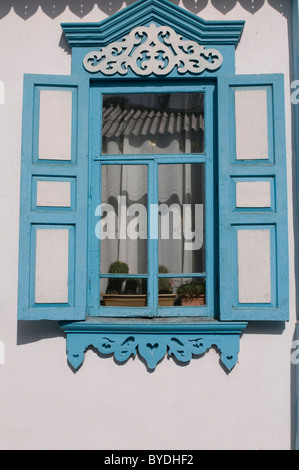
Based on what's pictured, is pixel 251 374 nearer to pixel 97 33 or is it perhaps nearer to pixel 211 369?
pixel 211 369

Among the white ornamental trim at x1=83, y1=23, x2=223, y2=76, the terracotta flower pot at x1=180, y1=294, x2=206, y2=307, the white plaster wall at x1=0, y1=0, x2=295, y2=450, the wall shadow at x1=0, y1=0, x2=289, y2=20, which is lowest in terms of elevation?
the white plaster wall at x1=0, y1=0, x2=295, y2=450

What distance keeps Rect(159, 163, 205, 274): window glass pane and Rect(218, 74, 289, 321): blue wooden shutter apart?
22 centimetres

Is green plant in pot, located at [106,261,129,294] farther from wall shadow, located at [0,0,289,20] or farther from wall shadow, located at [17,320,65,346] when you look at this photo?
wall shadow, located at [0,0,289,20]

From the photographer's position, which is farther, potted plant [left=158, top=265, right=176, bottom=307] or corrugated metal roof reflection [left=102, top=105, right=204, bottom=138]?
corrugated metal roof reflection [left=102, top=105, right=204, bottom=138]

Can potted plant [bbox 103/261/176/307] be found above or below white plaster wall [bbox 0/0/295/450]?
above

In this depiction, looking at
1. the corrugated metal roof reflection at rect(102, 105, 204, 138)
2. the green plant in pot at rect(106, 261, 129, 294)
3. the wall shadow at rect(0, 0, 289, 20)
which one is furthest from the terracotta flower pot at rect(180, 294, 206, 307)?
the wall shadow at rect(0, 0, 289, 20)

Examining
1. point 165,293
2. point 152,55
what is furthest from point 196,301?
point 152,55

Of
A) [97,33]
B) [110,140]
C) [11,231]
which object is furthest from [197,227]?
[97,33]

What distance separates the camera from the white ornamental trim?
3344 mm

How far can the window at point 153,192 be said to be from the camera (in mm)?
3193

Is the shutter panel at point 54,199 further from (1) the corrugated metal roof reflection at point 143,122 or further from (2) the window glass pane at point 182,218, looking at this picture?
(2) the window glass pane at point 182,218

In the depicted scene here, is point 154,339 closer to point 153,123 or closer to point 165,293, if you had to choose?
point 165,293

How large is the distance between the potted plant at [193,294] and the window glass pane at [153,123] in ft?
2.92

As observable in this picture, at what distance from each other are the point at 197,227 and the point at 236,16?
141 centimetres
